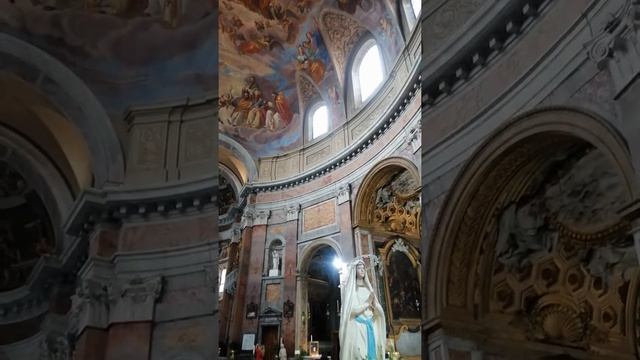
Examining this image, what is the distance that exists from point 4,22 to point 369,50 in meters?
3.58

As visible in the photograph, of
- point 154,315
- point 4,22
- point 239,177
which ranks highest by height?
point 239,177

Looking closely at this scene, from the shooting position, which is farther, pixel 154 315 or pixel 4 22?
pixel 4 22

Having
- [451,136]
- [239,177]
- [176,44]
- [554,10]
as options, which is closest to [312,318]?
[239,177]

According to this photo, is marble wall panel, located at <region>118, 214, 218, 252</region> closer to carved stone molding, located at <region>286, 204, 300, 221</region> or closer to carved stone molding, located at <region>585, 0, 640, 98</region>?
carved stone molding, located at <region>585, 0, 640, 98</region>

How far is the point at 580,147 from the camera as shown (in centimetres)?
504

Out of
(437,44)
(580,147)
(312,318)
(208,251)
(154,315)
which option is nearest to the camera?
(154,315)

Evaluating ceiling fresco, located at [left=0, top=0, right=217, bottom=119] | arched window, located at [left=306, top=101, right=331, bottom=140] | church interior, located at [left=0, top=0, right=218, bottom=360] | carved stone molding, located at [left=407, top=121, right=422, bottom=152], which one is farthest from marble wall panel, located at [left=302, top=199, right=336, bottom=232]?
church interior, located at [left=0, top=0, right=218, bottom=360]

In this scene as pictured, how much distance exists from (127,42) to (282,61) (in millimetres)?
7685

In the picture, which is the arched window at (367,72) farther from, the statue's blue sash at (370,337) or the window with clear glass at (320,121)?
the statue's blue sash at (370,337)

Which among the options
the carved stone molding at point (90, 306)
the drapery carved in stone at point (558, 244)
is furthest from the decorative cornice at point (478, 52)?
the carved stone molding at point (90, 306)

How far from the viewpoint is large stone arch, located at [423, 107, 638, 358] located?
4.56 metres

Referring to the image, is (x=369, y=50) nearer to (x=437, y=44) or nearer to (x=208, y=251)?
(x=437, y=44)

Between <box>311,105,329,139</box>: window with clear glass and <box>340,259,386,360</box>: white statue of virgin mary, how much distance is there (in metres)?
2.29

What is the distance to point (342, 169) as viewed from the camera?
1038cm
